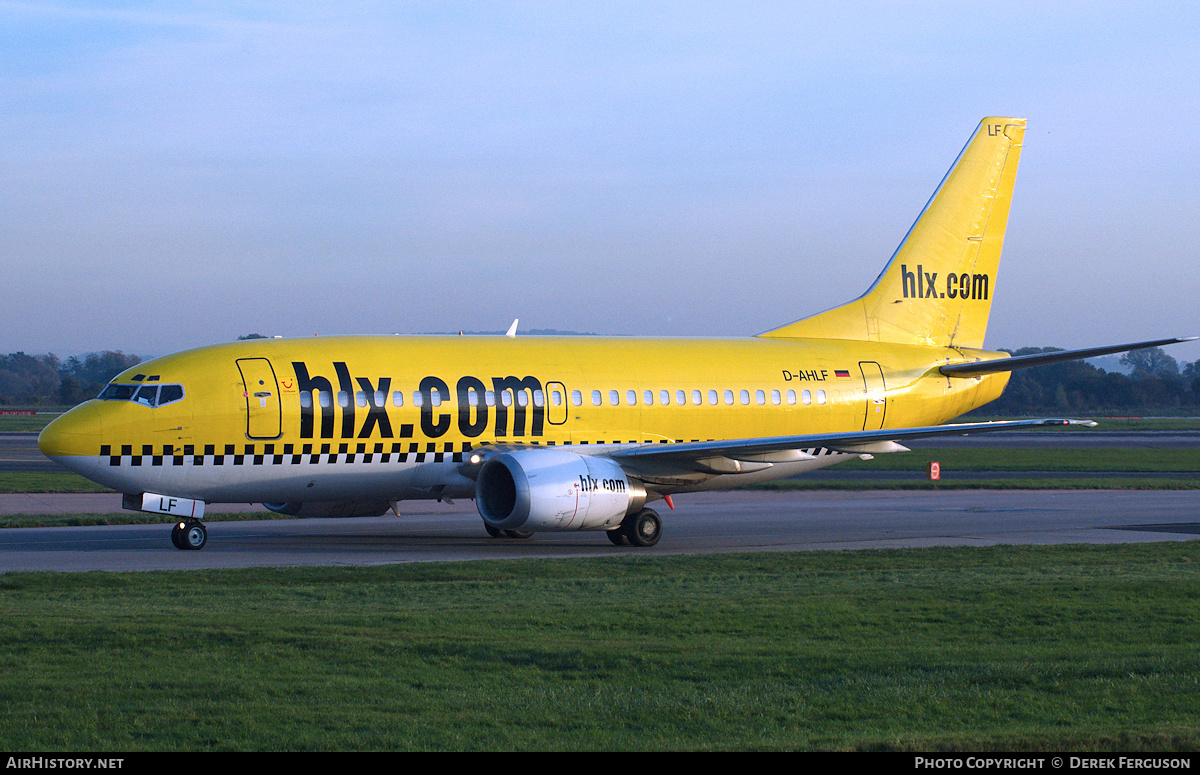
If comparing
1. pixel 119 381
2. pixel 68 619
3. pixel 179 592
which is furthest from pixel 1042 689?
pixel 119 381

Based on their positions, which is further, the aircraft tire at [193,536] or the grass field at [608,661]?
the aircraft tire at [193,536]

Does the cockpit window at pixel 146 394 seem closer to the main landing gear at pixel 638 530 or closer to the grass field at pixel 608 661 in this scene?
the grass field at pixel 608 661

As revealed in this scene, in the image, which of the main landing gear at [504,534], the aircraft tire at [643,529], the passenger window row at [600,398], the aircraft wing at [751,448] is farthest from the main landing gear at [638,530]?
the passenger window row at [600,398]

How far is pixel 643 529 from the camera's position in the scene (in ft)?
79.8

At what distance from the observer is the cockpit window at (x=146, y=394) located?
73.8 ft

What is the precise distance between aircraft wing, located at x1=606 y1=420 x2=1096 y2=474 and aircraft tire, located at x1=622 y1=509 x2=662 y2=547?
3.31 ft

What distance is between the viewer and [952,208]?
3062 centimetres

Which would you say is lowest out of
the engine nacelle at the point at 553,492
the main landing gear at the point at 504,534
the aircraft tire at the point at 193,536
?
the main landing gear at the point at 504,534

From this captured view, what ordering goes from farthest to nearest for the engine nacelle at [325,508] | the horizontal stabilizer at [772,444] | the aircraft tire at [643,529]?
the engine nacelle at [325,508], the aircraft tire at [643,529], the horizontal stabilizer at [772,444]

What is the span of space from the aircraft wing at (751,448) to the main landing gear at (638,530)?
1018 millimetres

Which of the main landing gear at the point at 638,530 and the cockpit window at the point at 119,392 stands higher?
the cockpit window at the point at 119,392

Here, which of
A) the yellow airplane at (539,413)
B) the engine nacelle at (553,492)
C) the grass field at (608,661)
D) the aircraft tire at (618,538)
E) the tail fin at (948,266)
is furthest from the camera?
the tail fin at (948,266)

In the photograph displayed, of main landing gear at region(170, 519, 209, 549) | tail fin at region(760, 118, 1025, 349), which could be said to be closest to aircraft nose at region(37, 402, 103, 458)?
main landing gear at region(170, 519, 209, 549)

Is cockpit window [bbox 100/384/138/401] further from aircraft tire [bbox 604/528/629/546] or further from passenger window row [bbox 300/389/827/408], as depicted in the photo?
aircraft tire [bbox 604/528/629/546]
